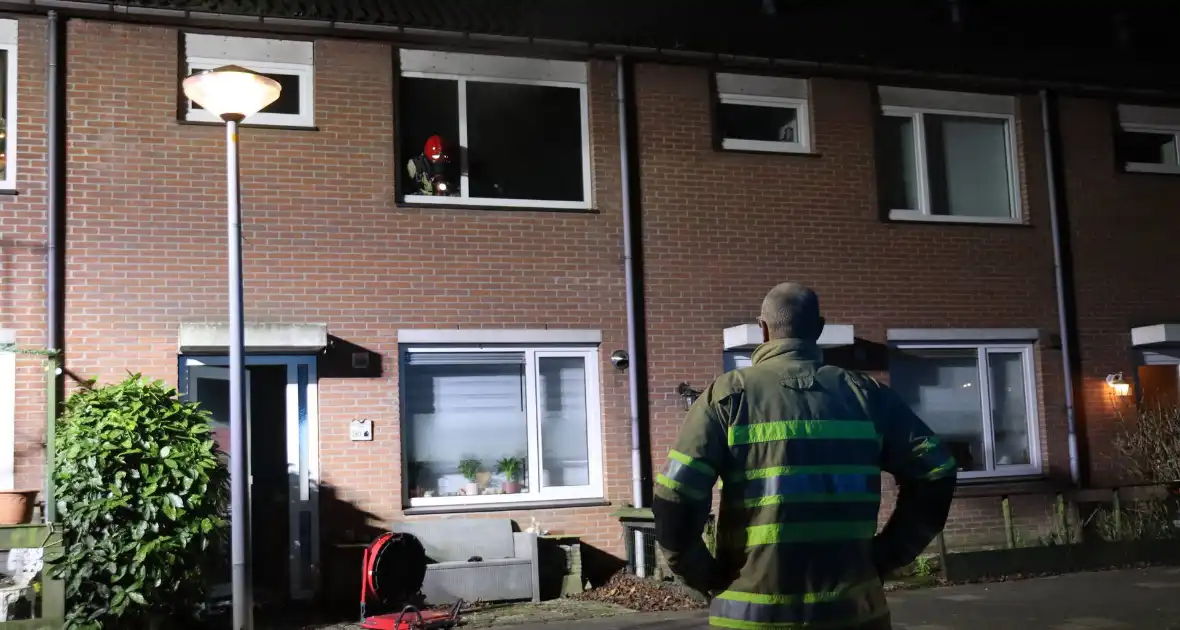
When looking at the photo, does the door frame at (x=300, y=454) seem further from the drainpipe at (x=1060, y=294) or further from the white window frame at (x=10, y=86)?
the drainpipe at (x=1060, y=294)

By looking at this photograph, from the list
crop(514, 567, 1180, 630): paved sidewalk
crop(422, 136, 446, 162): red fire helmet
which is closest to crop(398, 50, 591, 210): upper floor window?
crop(422, 136, 446, 162): red fire helmet

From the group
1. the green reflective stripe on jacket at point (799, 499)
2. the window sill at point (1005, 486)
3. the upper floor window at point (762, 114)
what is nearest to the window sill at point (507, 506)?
the upper floor window at point (762, 114)

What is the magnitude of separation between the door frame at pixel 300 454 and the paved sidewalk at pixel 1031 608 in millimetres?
2267

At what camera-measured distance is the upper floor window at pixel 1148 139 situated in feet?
44.1

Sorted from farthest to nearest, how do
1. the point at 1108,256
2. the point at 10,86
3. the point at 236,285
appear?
Result: the point at 1108,256, the point at 10,86, the point at 236,285

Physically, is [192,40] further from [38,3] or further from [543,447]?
[543,447]

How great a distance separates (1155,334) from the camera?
1255 cm

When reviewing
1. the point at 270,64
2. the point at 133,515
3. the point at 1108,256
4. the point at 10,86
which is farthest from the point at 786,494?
the point at 1108,256

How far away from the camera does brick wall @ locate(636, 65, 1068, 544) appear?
37.2 feet

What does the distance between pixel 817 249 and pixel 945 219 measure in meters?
1.68

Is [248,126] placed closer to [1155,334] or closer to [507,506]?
[507,506]

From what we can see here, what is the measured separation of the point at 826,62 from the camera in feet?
39.9

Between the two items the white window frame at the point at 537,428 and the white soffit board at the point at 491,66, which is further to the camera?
the white soffit board at the point at 491,66

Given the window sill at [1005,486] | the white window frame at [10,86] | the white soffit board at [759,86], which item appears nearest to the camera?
the white window frame at [10,86]
